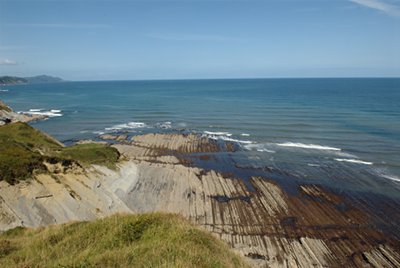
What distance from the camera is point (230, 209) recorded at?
98.4 feet

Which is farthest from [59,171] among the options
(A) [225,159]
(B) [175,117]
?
(B) [175,117]

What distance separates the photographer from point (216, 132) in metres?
65.1

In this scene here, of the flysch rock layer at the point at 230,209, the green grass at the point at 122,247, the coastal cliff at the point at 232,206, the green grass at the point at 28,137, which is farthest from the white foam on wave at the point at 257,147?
the green grass at the point at 122,247

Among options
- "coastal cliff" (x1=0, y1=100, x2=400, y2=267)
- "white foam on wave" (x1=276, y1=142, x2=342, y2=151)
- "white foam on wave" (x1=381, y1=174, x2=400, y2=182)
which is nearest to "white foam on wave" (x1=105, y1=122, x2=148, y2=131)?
"coastal cliff" (x1=0, y1=100, x2=400, y2=267)

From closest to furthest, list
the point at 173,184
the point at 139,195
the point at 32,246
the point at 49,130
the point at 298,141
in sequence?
the point at 32,246
the point at 139,195
the point at 173,184
the point at 298,141
the point at 49,130

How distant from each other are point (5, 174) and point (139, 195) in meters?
11.7

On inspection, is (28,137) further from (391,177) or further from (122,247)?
(391,177)

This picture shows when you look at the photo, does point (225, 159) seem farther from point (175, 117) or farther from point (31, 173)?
point (175, 117)

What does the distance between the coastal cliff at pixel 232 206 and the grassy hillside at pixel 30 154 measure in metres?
0.28

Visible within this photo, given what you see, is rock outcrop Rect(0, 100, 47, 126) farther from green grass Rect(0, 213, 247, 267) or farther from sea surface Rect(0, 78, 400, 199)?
green grass Rect(0, 213, 247, 267)

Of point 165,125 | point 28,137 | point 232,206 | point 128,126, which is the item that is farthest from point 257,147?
point 28,137

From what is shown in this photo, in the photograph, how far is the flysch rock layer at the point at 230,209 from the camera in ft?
74.5

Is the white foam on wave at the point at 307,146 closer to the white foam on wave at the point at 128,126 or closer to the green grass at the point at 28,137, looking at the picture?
the white foam on wave at the point at 128,126

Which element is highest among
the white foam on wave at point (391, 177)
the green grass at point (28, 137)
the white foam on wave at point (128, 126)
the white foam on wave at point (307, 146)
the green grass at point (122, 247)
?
the green grass at point (122, 247)
